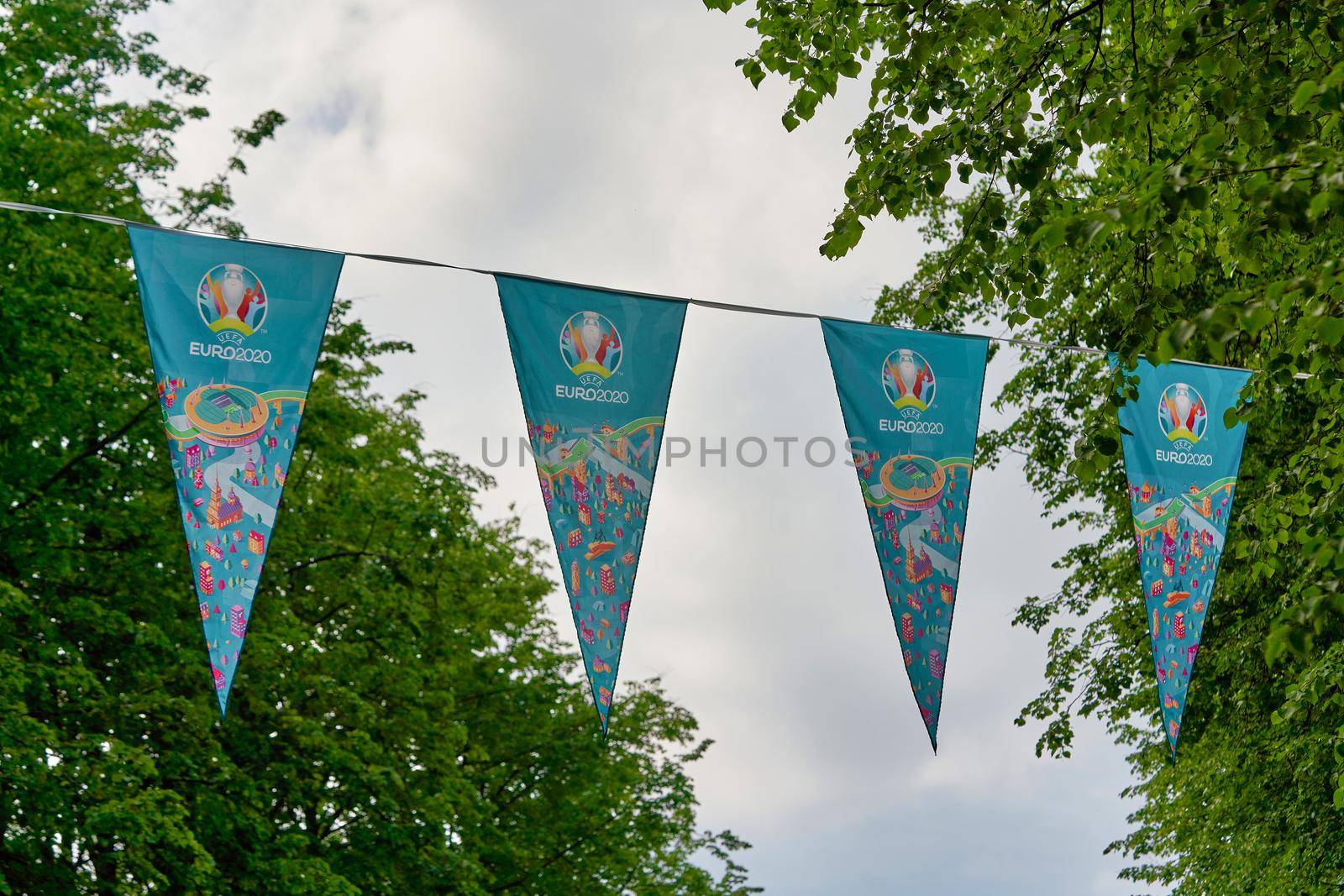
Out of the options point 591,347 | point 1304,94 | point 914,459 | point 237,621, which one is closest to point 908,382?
point 914,459

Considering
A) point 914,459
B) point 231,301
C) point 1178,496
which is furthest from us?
point 1178,496

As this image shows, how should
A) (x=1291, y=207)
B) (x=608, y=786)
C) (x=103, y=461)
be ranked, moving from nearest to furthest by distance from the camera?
1. (x=1291, y=207)
2. (x=103, y=461)
3. (x=608, y=786)

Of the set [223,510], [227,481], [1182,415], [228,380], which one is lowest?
[223,510]

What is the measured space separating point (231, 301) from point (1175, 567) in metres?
5.65

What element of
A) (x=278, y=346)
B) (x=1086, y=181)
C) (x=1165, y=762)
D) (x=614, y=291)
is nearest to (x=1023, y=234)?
(x=614, y=291)

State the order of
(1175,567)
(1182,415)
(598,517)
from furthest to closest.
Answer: (1182,415) → (1175,567) → (598,517)

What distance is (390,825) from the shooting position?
1425 cm

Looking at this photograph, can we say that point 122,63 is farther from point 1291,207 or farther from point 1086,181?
point 1291,207

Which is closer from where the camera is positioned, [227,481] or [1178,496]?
[227,481]

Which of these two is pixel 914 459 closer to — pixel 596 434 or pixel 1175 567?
pixel 596 434

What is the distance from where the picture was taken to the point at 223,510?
6.17 meters

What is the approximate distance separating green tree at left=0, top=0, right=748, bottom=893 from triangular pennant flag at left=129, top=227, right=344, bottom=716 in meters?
5.59

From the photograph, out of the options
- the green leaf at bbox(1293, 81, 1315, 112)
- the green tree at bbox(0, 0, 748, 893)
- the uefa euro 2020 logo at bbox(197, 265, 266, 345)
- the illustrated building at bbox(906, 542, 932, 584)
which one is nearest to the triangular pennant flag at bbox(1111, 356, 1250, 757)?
the illustrated building at bbox(906, 542, 932, 584)

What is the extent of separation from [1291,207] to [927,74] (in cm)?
307
